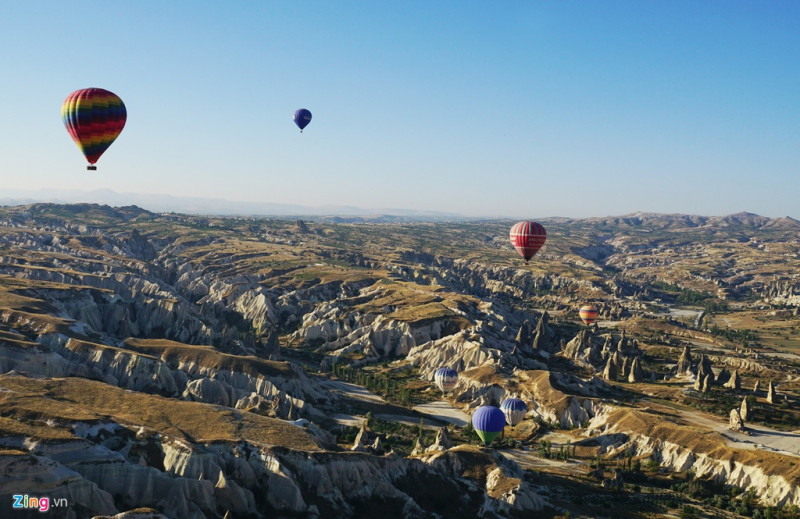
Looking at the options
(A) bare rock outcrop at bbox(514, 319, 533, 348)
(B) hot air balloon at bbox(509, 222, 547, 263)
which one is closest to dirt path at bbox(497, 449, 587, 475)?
(B) hot air balloon at bbox(509, 222, 547, 263)

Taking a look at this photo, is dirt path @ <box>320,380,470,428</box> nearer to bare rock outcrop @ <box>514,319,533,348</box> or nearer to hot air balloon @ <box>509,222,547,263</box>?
hot air balloon @ <box>509,222,547,263</box>

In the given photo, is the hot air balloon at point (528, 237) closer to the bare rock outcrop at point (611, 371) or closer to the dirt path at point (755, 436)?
the bare rock outcrop at point (611, 371)

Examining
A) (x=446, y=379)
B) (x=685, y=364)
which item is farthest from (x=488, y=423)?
(x=685, y=364)

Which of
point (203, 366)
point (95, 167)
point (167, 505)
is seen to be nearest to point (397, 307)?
point (203, 366)

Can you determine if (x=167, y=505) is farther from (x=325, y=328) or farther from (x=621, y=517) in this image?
(x=325, y=328)
